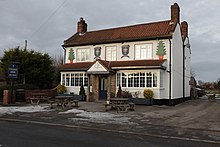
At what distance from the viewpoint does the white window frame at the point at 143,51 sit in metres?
25.3

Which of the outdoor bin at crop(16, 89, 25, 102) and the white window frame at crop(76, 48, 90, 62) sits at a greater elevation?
the white window frame at crop(76, 48, 90, 62)

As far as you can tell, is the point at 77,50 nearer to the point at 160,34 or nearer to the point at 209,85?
the point at 160,34

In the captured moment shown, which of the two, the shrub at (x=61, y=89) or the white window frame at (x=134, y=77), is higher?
the white window frame at (x=134, y=77)

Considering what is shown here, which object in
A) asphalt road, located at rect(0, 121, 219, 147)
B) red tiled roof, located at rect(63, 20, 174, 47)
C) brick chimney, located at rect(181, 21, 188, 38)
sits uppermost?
brick chimney, located at rect(181, 21, 188, 38)

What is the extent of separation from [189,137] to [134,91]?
14.6 metres

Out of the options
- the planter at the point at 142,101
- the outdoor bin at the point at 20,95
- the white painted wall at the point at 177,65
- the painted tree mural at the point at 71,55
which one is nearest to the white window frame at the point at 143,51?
the white painted wall at the point at 177,65

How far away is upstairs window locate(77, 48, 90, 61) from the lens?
28844 millimetres

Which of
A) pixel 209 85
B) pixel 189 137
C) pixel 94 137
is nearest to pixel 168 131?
pixel 189 137

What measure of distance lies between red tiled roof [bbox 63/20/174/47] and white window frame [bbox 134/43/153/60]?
29.7 inches

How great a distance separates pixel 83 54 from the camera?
29.2 metres

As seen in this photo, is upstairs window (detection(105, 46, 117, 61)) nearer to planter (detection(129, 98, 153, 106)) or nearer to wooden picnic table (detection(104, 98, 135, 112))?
planter (detection(129, 98, 153, 106))

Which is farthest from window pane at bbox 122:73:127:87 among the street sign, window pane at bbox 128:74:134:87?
the street sign

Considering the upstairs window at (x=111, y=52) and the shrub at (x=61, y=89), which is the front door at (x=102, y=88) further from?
the shrub at (x=61, y=89)

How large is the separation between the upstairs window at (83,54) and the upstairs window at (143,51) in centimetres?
568
